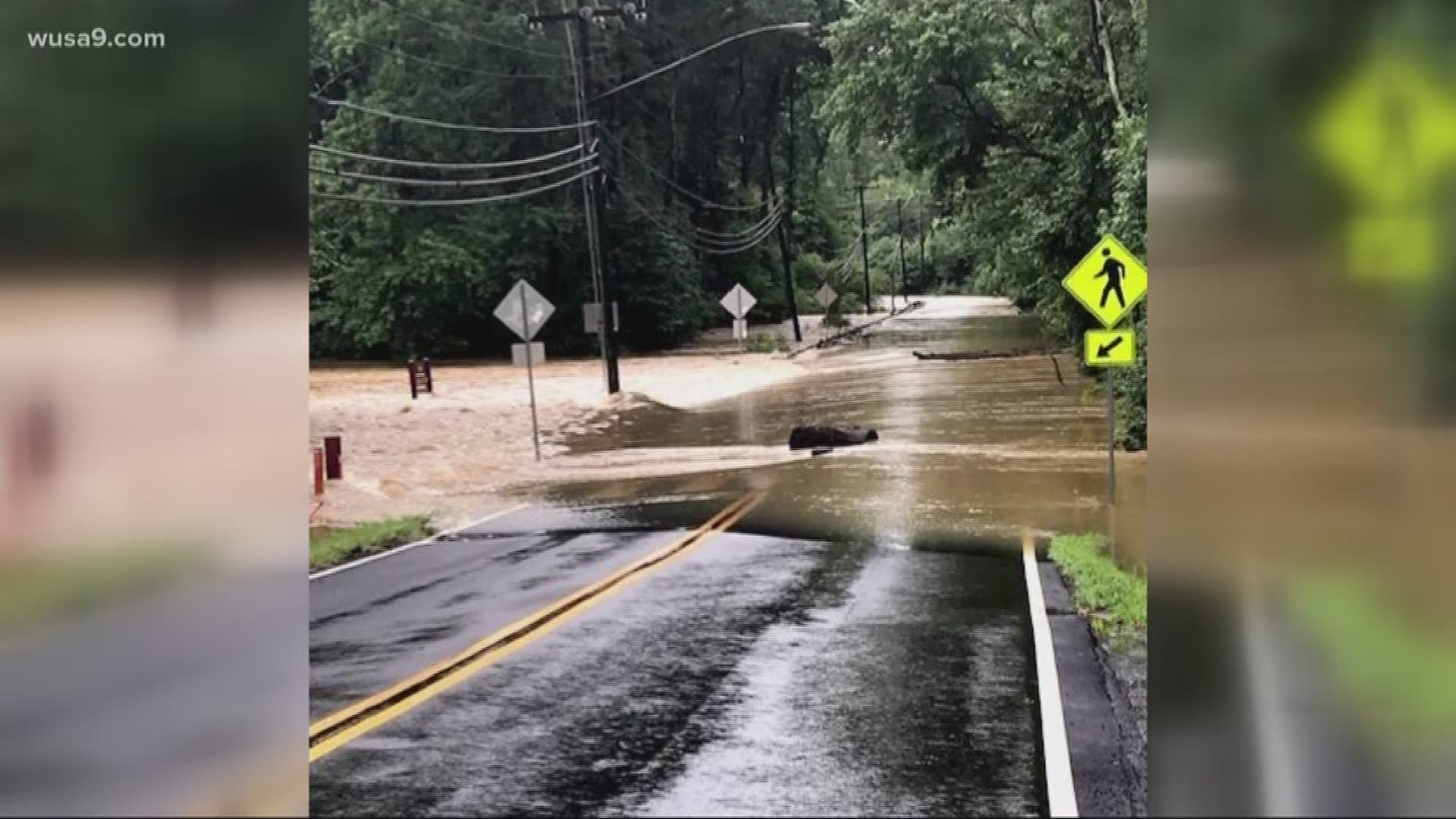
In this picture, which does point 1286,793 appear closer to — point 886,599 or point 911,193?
point 886,599

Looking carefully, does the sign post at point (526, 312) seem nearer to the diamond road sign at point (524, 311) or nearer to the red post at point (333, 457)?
the diamond road sign at point (524, 311)

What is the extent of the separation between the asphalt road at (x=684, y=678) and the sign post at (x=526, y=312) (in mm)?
799

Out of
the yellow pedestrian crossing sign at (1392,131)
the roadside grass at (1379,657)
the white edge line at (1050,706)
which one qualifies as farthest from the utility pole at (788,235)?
the roadside grass at (1379,657)

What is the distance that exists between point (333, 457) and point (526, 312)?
864mm

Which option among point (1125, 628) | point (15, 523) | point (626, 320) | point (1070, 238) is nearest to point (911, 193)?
point (1070, 238)

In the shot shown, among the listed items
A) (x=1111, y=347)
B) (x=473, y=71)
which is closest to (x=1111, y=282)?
(x=1111, y=347)

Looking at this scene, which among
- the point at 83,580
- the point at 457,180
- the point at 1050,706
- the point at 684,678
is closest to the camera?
the point at 83,580

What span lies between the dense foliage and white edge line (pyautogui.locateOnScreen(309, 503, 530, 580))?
0.68 meters

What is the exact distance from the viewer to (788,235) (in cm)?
508

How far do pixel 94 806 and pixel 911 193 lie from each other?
12.3 feet

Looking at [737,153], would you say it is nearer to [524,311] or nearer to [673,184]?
[673,184]

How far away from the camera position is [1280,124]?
3.00 metres

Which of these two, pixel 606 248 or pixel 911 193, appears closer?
pixel 606 248

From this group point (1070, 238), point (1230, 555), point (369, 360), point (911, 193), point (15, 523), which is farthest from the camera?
point (911, 193)
